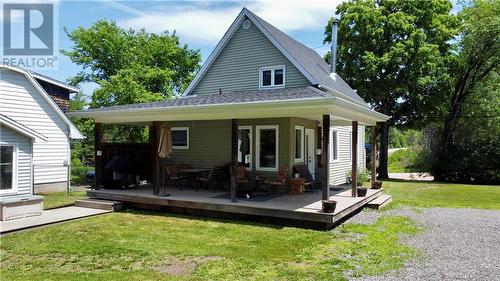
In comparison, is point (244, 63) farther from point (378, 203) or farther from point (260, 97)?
point (378, 203)

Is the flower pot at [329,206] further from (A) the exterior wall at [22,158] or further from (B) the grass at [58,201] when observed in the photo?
(A) the exterior wall at [22,158]

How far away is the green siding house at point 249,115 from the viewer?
10.5m

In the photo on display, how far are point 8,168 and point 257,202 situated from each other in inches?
276

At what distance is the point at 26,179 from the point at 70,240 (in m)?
4.60

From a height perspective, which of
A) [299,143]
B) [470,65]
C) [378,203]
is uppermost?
[470,65]

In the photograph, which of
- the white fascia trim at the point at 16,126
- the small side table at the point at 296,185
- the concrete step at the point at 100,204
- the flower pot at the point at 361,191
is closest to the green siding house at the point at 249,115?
the small side table at the point at 296,185

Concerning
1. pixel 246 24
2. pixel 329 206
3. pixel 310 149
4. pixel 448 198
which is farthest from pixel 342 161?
pixel 329 206

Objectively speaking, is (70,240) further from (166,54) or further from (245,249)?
(166,54)

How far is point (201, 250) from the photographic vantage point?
21.2 feet

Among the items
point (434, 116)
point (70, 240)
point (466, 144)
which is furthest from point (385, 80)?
point (70, 240)

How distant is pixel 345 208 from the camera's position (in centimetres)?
873

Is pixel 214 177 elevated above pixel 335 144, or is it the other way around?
pixel 335 144

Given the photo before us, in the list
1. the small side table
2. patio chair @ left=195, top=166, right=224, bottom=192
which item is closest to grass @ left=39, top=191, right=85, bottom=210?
patio chair @ left=195, top=166, right=224, bottom=192

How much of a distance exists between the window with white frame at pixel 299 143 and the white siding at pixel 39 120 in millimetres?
9759
